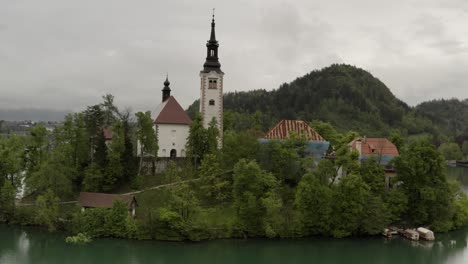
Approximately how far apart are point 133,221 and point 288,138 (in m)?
17.0

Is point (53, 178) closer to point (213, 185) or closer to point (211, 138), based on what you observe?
point (213, 185)

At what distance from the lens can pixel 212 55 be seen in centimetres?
5038

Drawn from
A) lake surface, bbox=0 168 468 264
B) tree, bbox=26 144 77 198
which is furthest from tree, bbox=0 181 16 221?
lake surface, bbox=0 168 468 264

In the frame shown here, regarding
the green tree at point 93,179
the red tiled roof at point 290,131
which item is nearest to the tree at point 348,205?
the red tiled roof at point 290,131

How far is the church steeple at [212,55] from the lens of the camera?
49.4 metres

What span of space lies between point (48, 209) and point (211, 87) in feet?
68.8

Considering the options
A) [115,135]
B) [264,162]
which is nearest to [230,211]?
[264,162]

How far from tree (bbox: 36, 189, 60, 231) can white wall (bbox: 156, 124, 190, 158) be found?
13026 mm

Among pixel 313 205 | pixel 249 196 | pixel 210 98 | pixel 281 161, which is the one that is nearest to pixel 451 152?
pixel 210 98

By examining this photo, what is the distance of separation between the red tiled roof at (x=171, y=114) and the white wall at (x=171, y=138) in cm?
44

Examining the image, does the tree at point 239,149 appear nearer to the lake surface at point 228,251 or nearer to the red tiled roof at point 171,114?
the red tiled roof at point 171,114

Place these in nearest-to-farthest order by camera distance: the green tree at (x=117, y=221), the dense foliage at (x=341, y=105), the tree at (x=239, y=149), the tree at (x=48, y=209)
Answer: the green tree at (x=117, y=221) → the tree at (x=48, y=209) → the tree at (x=239, y=149) → the dense foliage at (x=341, y=105)

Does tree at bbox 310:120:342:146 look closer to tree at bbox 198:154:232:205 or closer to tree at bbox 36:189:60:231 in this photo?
tree at bbox 198:154:232:205

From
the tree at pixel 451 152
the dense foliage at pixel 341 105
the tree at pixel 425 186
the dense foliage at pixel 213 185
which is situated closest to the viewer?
the dense foliage at pixel 213 185
